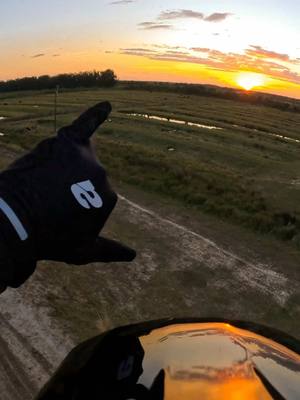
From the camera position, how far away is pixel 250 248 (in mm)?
9805

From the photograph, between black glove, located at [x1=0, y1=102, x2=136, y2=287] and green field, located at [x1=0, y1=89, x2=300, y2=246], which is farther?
green field, located at [x1=0, y1=89, x2=300, y2=246]

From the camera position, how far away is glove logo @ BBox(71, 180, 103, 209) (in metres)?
2.28

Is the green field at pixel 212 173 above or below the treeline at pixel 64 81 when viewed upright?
above

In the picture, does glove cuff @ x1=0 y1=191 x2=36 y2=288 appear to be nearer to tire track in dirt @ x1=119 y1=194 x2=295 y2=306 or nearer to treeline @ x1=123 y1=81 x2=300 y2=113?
tire track in dirt @ x1=119 y1=194 x2=295 y2=306

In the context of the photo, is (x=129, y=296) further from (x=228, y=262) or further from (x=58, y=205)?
(x=58, y=205)

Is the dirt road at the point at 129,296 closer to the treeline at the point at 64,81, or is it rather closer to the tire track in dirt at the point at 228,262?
the tire track in dirt at the point at 228,262

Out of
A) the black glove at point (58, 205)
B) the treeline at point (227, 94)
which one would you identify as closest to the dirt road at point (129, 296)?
the black glove at point (58, 205)

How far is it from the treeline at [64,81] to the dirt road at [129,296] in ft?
298

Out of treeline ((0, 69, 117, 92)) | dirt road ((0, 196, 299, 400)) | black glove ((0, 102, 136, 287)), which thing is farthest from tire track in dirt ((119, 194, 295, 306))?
treeline ((0, 69, 117, 92))

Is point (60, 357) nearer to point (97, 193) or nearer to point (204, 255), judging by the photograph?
point (97, 193)

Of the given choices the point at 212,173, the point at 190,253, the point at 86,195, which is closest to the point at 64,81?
the point at 212,173

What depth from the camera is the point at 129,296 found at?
275 inches

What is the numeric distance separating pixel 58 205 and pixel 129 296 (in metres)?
4.98

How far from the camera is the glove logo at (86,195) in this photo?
2.28 meters
